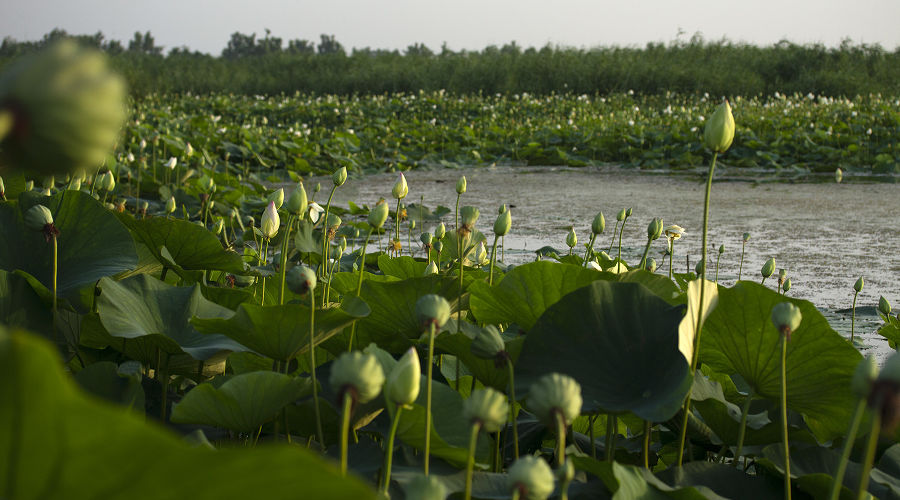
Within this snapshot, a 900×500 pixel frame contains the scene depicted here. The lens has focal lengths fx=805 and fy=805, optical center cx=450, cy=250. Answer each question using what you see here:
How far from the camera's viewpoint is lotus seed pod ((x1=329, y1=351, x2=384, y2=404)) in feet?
1.37

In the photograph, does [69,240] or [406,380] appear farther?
[69,240]

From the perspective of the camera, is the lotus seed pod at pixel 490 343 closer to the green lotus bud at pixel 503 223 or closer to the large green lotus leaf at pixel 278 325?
the large green lotus leaf at pixel 278 325

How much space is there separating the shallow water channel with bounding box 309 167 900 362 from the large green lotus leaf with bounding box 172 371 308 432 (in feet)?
4.96

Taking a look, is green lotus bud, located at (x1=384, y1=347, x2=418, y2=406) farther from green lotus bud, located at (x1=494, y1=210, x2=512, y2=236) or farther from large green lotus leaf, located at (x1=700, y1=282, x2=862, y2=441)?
green lotus bud, located at (x1=494, y1=210, x2=512, y2=236)

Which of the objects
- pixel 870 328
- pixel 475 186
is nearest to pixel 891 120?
pixel 475 186

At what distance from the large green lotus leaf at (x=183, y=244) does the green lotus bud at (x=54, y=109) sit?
86 centimetres

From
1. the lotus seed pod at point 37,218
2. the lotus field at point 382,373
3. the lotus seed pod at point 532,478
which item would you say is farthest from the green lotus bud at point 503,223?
the lotus seed pod at point 532,478

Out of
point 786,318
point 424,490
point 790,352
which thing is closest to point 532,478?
point 424,490

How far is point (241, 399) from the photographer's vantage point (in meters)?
0.63

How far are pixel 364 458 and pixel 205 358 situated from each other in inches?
8.9

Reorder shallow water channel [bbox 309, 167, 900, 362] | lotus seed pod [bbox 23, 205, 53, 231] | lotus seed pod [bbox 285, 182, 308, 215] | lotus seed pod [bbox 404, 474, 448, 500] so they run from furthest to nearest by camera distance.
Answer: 1. shallow water channel [bbox 309, 167, 900, 362]
2. lotus seed pod [bbox 285, 182, 308, 215]
3. lotus seed pod [bbox 23, 205, 53, 231]
4. lotus seed pod [bbox 404, 474, 448, 500]

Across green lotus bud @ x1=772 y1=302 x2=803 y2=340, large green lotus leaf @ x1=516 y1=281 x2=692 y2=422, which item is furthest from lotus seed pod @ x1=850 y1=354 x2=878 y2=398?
large green lotus leaf @ x1=516 y1=281 x2=692 y2=422

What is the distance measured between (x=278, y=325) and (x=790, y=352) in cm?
46

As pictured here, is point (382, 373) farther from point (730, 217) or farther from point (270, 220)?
point (730, 217)
